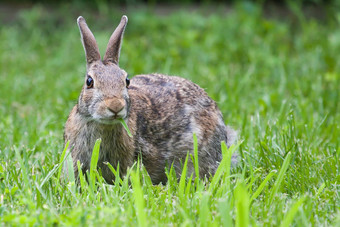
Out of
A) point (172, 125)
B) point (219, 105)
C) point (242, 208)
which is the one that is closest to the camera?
point (242, 208)

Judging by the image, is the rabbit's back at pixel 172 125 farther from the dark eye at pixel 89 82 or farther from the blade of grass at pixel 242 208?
the blade of grass at pixel 242 208

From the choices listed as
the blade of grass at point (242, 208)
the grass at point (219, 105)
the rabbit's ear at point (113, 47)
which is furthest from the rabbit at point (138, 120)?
the blade of grass at point (242, 208)

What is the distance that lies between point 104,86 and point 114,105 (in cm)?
24

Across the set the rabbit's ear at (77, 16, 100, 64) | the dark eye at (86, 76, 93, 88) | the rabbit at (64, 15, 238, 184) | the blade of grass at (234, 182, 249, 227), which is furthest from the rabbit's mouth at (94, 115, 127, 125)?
Result: the blade of grass at (234, 182, 249, 227)

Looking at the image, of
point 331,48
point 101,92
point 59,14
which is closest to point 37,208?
point 101,92

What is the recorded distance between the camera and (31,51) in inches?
298

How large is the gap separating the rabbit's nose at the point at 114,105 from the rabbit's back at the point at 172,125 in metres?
0.49

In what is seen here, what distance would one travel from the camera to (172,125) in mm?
4051

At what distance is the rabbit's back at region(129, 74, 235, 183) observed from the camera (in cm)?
390

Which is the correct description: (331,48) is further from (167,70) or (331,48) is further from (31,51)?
(31,51)

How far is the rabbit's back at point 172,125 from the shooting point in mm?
3904

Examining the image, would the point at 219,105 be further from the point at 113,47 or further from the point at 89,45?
the point at 89,45

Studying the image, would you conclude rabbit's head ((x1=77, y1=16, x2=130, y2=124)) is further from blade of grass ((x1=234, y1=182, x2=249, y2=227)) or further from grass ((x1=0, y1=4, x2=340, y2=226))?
blade of grass ((x1=234, y1=182, x2=249, y2=227))

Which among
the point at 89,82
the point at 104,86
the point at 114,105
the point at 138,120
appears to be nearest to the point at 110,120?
the point at 114,105
